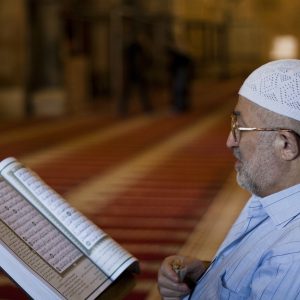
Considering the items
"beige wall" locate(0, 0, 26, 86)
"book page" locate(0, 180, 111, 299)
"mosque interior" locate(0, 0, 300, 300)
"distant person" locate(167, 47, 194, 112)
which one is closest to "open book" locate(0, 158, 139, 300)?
"book page" locate(0, 180, 111, 299)

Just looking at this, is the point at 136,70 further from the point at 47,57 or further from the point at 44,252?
the point at 44,252

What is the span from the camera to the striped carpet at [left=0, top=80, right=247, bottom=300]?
464cm

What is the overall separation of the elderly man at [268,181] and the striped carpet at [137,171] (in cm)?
80

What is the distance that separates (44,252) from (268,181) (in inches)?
20.5

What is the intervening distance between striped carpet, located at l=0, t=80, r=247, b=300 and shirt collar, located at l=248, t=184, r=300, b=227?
0.87m

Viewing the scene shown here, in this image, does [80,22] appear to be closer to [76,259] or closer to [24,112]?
[24,112]

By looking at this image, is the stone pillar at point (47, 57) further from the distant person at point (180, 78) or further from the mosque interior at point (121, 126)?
the distant person at point (180, 78)

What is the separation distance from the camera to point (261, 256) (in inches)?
68.6

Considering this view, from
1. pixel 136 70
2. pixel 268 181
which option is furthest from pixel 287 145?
pixel 136 70

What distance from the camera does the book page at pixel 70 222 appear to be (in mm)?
1893

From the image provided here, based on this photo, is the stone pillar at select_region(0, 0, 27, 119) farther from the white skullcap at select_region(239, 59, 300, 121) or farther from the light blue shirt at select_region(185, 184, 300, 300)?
the white skullcap at select_region(239, 59, 300, 121)

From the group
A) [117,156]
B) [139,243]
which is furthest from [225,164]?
[139,243]

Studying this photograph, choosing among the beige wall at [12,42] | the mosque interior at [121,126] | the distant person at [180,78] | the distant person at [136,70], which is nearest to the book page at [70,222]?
the mosque interior at [121,126]

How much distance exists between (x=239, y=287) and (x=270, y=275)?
149mm
